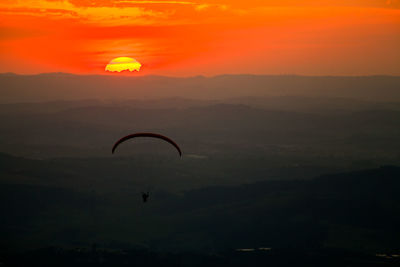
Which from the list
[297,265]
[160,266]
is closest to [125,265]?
[160,266]

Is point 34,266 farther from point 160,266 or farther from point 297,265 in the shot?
point 297,265

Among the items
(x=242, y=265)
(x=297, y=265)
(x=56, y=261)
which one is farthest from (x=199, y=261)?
(x=56, y=261)

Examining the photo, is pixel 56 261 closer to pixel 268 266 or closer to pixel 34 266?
pixel 34 266

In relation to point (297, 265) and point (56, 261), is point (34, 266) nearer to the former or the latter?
point (56, 261)

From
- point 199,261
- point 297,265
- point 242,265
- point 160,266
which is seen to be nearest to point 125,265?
point 160,266

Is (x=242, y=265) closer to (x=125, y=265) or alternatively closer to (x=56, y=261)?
(x=125, y=265)

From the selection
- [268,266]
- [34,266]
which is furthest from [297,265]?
[34,266]
